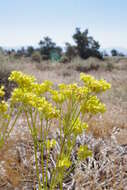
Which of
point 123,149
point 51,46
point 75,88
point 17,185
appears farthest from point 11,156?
point 51,46

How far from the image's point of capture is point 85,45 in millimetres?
22516

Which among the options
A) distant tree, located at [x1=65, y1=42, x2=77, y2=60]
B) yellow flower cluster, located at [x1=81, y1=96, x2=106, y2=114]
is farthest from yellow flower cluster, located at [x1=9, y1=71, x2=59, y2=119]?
distant tree, located at [x1=65, y1=42, x2=77, y2=60]

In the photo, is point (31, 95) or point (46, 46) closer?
point (31, 95)

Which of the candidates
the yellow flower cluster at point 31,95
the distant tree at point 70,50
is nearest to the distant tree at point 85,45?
the distant tree at point 70,50

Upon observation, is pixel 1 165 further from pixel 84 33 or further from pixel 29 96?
pixel 84 33

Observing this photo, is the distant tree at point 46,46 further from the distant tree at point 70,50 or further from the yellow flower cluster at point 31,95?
the yellow flower cluster at point 31,95

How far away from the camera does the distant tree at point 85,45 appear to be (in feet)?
73.3

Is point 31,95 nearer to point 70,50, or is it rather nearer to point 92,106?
point 92,106

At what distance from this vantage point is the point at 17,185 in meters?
2.04

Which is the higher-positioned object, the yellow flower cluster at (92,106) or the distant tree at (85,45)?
the distant tree at (85,45)

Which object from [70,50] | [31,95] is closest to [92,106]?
[31,95]

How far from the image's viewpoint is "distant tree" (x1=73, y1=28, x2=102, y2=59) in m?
22.3

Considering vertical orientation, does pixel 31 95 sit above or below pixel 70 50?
below

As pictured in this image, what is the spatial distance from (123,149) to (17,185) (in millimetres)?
1181
